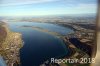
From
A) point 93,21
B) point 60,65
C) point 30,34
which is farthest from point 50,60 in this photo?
point 93,21

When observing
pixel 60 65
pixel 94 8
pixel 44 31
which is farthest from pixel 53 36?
pixel 94 8

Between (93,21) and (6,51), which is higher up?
(93,21)

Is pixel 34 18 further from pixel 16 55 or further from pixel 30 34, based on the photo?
pixel 16 55

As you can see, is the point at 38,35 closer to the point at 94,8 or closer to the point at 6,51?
the point at 6,51

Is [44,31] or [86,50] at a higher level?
[44,31]

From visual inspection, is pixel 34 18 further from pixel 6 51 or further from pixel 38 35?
pixel 6 51

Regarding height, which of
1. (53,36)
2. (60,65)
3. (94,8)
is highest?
(94,8)
